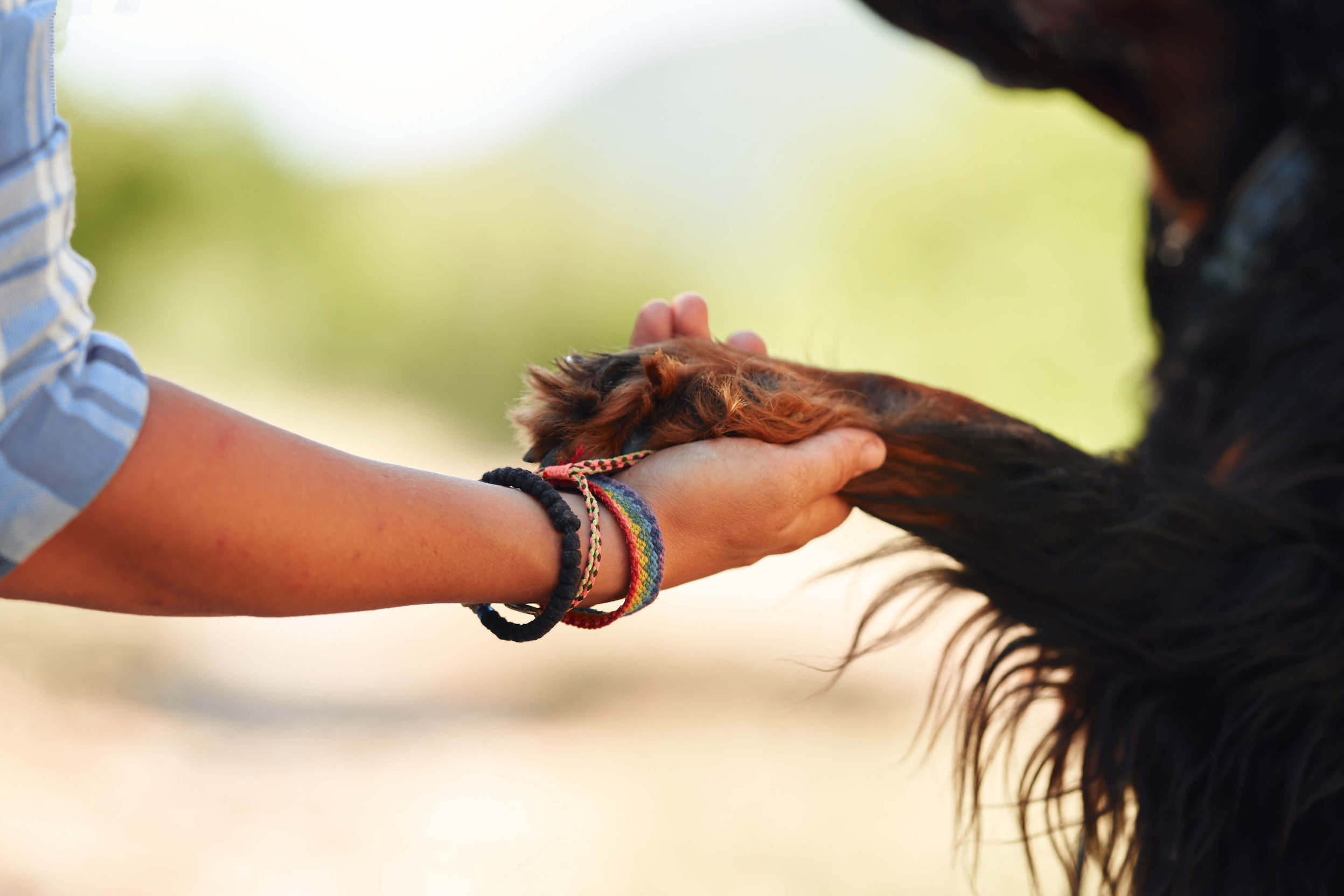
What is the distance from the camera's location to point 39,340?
1.78 feet

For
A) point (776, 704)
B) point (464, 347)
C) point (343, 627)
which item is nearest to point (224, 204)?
point (464, 347)

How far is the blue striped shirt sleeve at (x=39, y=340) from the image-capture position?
526mm

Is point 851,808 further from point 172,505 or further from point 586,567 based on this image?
point 172,505

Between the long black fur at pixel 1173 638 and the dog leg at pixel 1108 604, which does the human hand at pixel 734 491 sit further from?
the long black fur at pixel 1173 638

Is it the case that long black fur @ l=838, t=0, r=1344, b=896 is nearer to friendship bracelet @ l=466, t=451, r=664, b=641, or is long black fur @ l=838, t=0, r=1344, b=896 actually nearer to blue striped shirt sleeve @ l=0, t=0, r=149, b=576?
friendship bracelet @ l=466, t=451, r=664, b=641

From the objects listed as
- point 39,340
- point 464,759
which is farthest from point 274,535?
point 464,759

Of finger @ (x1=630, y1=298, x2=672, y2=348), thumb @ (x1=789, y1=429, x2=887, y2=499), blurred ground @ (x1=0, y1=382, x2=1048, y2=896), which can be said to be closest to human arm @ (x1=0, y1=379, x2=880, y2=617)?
thumb @ (x1=789, y1=429, x2=887, y2=499)

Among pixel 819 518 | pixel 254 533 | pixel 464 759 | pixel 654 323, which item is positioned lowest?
pixel 464 759

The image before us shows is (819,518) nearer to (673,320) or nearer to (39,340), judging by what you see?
(673,320)

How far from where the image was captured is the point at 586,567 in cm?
84

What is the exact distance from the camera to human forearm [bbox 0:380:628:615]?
595 mm

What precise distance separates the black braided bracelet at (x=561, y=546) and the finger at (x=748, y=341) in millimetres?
391

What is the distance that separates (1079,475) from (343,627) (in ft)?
8.45

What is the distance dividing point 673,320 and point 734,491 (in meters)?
0.27
